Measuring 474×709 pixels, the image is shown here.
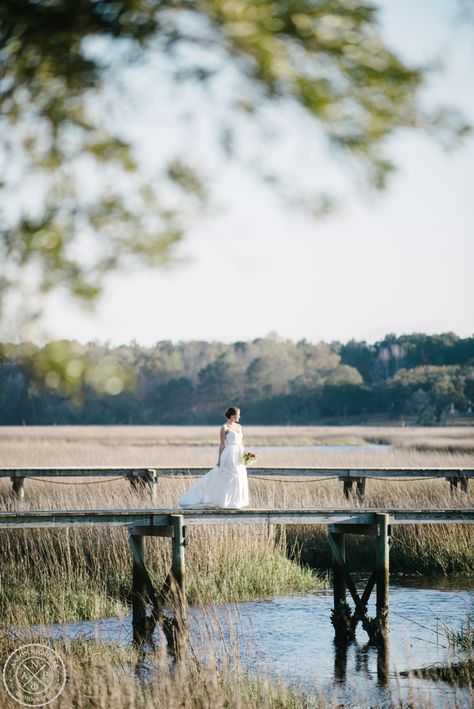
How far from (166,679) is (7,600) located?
451cm

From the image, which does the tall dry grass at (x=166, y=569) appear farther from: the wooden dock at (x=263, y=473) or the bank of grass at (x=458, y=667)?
the bank of grass at (x=458, y=667)

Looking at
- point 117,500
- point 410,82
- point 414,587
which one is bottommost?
point 414,587

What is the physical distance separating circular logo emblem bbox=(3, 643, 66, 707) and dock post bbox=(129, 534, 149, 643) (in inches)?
99.1

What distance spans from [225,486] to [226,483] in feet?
0.15

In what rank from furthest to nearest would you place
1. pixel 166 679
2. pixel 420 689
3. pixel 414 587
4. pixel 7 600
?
pixel 414 587 → pixel 7 600 → pixel 420 689 → pixel 166 679

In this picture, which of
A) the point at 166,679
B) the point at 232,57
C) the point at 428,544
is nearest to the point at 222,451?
the point at 428,544

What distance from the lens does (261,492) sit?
64.4 ft

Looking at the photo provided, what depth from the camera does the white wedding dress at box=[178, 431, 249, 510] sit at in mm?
13992

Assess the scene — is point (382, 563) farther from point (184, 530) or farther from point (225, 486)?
point (225, 486)

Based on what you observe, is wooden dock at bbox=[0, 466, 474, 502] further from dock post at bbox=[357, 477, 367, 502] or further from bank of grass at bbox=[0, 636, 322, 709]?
bank of grass at bbox=[0, 636, 322, 709]

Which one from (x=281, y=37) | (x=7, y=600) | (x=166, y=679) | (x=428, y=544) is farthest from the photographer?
(x=428, y=544)

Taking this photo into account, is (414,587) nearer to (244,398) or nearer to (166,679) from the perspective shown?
(166,679)

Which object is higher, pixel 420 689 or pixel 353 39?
pixel 353 39

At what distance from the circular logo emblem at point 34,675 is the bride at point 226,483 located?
18.8 feet
